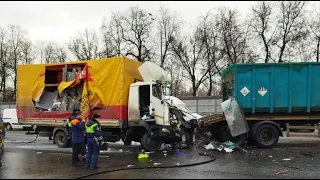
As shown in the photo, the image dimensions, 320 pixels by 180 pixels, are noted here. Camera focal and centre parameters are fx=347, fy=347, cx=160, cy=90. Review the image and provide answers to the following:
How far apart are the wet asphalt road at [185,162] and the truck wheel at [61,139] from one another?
1063mm

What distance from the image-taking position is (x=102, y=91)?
504 inches

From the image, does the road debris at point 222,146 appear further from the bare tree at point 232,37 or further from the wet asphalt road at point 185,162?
the bare tree at point 232,37

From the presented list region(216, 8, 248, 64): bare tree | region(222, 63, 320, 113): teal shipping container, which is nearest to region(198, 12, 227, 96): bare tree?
region(216, 8, 248, 64): bare tree

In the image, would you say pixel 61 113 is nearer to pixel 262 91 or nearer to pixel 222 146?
pixel 222 146

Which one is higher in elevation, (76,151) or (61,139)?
(76,151)

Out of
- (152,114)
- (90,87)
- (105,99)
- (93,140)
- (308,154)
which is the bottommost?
(308,154)

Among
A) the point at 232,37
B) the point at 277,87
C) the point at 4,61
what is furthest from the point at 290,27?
the point at 4,61

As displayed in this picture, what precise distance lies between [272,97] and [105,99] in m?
6.39

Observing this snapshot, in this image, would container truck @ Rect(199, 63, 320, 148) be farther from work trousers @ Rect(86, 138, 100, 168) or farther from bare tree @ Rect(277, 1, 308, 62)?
bare tree @ Rect(277, 1, 308, 62)

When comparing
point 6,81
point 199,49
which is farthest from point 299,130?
point 6,81

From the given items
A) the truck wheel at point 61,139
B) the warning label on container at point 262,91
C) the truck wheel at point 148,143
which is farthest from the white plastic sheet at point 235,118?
the truck wheel at point 61,139

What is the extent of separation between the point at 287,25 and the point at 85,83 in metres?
27.7

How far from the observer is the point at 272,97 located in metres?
13.4

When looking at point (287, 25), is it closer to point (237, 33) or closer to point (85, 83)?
point (237, 33)
